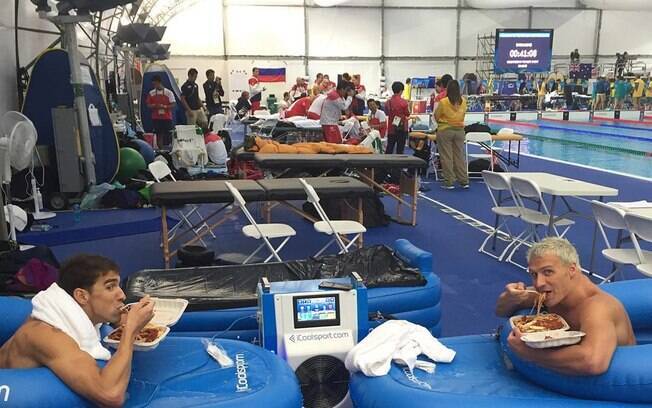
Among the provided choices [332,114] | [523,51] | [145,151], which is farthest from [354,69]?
[145,151]

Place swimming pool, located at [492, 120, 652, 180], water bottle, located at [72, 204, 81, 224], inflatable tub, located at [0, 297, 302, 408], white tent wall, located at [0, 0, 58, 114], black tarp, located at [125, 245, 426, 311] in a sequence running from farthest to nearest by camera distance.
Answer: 1. swimming pool, located at [492, 120, 652, 180]
2. white tent wall, located at [0, 0, 58, 114]
3. water bottle, located at [72, 204, 81, 224]
4. black tarp, located at [125, 245, 426, 311]
5. inflatable tub, located at [0, 297, 302, 408]

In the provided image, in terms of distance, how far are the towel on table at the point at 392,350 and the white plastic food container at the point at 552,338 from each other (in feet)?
1.78

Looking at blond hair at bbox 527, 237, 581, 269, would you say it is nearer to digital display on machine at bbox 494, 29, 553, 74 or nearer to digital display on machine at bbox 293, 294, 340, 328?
digital display on machine at bbox 293, 294, 340, 328

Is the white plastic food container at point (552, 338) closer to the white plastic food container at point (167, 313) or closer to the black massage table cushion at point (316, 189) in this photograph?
the white plastic food container at point (167, 313)

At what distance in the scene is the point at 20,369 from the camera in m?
1.92

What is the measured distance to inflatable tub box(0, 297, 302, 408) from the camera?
188 cm

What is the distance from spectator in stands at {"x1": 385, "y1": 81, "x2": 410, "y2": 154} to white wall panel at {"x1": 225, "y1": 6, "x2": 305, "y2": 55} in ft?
48.2

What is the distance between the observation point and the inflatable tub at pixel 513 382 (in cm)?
207

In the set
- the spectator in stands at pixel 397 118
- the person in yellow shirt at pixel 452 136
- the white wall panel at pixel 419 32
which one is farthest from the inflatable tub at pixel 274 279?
the white wall panel at pixel 419 32

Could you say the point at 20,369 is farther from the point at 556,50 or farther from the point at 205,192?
the point at 556,50

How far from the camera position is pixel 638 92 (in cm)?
2059

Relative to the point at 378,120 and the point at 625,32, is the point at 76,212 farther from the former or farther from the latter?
the point at 625,32

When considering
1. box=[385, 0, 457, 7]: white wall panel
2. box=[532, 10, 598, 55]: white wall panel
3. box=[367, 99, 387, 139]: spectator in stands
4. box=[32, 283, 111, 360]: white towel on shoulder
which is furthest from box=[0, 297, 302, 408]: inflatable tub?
box=[532, 10, 598, 55]: white wall panel

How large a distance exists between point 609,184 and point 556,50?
62.8 ft
